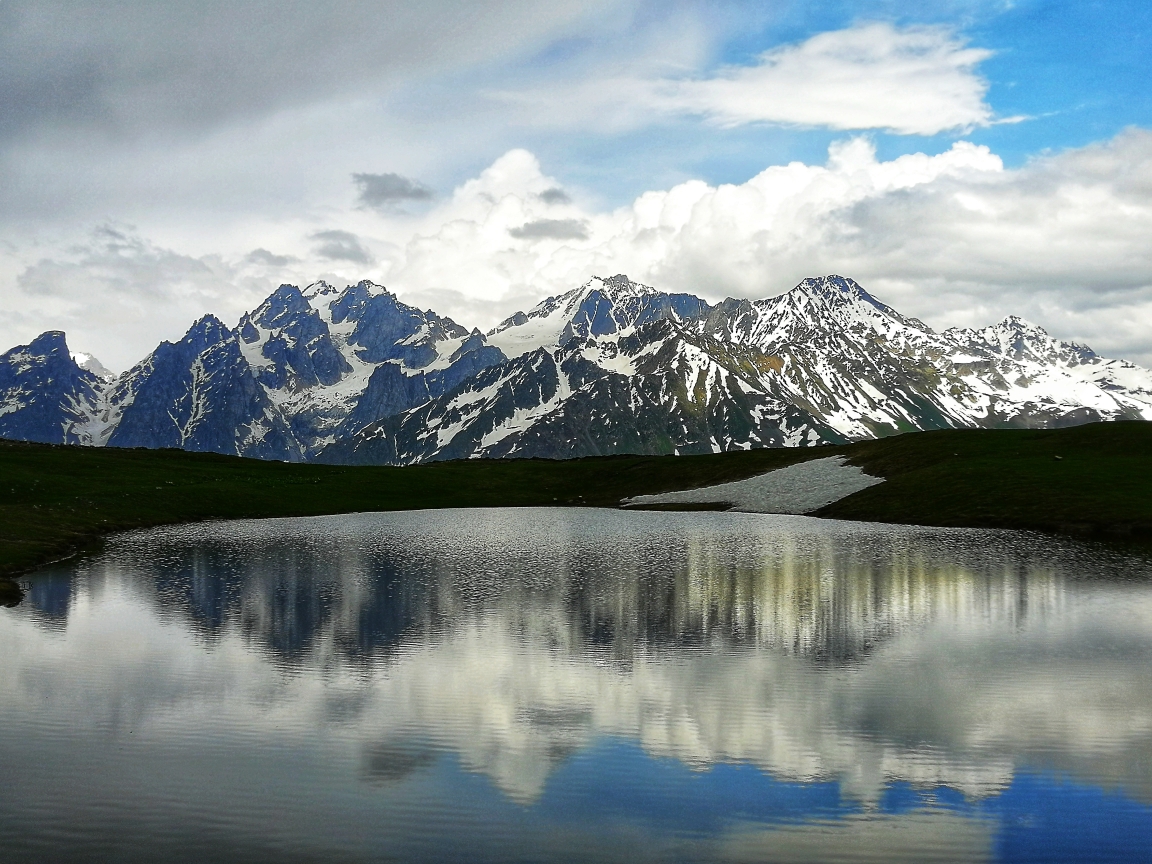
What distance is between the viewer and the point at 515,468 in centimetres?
19200

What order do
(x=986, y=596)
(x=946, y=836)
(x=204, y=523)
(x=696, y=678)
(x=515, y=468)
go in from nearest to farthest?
(x=946, y=836)
(x=696, y=678)
(x=986, y=596)
(x=204, y=523)
(x=515, y=468)

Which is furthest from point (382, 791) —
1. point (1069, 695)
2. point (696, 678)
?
point (1069, 695)

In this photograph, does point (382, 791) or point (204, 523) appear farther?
point (204, 523)

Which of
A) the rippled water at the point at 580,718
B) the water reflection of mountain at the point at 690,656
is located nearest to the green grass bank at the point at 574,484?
the water reflection of mountain at the point at 690,656

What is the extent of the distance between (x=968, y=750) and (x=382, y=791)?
52.5 feet

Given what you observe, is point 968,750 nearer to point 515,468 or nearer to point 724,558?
point 724,558

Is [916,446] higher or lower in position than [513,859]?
higher

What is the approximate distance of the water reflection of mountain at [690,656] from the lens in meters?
27.9

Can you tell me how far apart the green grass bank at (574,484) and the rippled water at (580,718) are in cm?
3044

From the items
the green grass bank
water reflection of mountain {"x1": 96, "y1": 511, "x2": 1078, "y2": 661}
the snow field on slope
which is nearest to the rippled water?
water reflection of mountain {"x1": 96, "y1": 511, "x2": 1078, "y2": 661}

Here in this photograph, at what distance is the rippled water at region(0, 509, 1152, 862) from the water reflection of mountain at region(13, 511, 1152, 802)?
0.17 m

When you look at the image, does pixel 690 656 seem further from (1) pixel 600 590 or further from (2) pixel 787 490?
(2) pixel 787 490

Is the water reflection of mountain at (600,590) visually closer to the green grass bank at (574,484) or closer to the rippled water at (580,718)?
the rippled water at (580,718)

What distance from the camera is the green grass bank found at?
9256 cm
